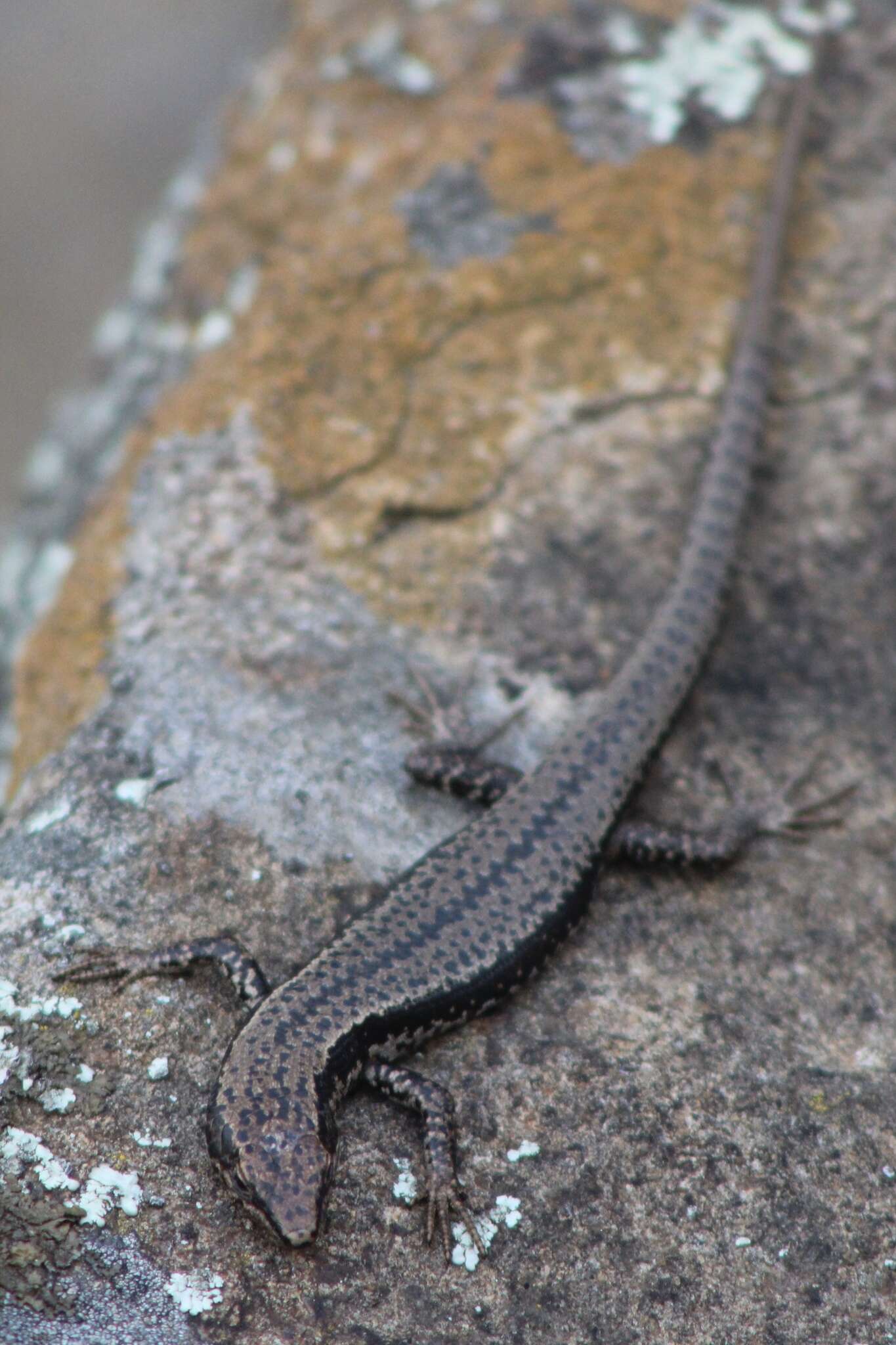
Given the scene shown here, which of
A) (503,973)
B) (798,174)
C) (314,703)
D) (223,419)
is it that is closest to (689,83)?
(798,174)

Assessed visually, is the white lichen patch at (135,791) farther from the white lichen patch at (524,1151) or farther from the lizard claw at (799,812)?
the lizard claw at (799,812)

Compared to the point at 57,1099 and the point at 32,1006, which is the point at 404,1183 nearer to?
the point at 57,1099

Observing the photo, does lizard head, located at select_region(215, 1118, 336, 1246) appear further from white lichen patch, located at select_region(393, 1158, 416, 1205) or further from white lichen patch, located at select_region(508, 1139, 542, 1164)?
white lichen patch, located at select_region(508, 1139, 542, 1164)

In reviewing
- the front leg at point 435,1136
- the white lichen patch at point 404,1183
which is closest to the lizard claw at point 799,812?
the front leg at point 435,1136

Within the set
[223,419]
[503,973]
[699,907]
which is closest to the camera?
[503,973]

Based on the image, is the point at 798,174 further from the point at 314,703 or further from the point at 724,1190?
the point at 724,1190

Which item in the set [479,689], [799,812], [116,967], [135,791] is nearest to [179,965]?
[116,967]
